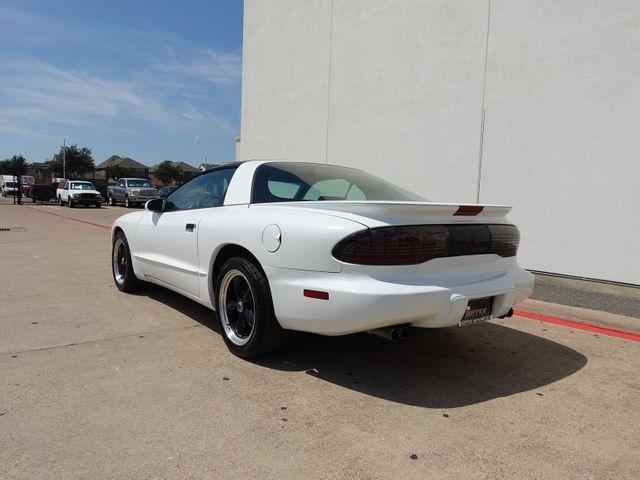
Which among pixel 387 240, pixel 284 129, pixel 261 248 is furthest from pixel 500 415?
pixel 284 129

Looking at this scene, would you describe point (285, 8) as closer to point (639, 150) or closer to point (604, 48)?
point (604, 48)

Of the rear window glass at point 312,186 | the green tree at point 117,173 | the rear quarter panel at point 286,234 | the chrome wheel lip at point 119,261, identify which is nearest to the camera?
the rear quarter panel at point 286,234

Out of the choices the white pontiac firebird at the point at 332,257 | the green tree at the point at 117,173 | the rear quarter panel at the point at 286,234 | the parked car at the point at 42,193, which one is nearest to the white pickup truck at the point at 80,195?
the parked car at the point at 42,193

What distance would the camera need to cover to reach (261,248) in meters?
3.18

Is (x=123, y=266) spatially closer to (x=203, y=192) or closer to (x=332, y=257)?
(x=203, y=192)

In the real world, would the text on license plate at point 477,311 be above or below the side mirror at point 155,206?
below

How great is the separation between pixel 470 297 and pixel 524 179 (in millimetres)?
4051

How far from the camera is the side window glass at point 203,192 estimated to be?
13.4 ft

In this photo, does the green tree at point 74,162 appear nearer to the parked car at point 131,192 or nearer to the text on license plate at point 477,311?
the parked car at point 131,192

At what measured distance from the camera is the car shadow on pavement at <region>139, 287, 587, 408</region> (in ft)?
9.94

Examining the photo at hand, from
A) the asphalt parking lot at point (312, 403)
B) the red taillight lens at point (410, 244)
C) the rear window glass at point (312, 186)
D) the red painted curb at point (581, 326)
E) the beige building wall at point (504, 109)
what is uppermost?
the beige building wall at point (504, 109)

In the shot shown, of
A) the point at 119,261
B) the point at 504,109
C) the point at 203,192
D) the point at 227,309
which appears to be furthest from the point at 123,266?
the point at 504,109

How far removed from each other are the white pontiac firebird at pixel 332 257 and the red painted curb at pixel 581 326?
1503 millimetres

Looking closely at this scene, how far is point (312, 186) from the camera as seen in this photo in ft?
12.1
